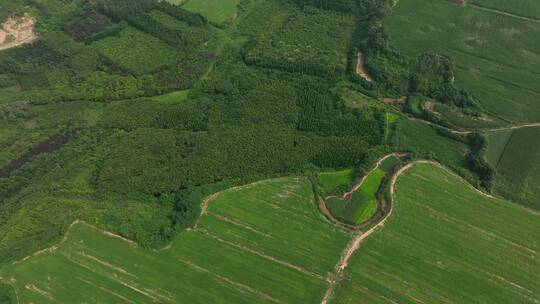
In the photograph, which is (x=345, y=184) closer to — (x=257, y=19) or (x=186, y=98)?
(x=186, y=98)

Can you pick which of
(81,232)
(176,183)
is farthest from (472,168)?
(81,232)

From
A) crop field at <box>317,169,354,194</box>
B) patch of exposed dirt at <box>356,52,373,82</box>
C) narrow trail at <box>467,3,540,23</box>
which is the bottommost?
crop field at <box>317,169,354,194</box>

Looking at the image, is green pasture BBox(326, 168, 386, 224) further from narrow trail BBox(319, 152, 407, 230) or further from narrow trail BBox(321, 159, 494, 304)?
narrow trail BBox(321, 159, 494, 304)

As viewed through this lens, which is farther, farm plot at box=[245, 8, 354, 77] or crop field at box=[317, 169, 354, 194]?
farm plot at box=[245, 8, 354, 77]

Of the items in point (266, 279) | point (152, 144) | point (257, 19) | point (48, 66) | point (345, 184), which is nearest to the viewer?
point (266, 279)

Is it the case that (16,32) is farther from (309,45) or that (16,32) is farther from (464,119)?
(464,119)

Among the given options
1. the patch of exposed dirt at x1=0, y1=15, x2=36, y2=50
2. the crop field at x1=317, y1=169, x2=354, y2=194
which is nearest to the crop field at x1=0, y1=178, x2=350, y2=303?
the crop field at x1=317, y1=169, x2=354, y2=194

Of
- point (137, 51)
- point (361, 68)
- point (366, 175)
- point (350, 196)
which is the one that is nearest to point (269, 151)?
point (350, 196)
